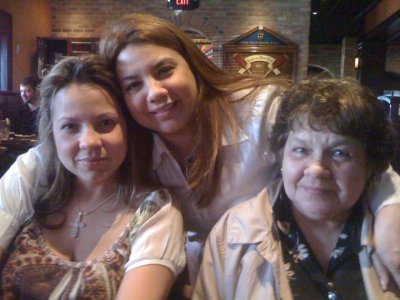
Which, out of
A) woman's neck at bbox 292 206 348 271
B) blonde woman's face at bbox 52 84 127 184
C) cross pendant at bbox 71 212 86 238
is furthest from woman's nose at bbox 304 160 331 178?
cross pendant at bbox 71 212 86 238

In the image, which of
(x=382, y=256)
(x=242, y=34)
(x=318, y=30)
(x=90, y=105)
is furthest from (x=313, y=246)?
(x=318, y=30)

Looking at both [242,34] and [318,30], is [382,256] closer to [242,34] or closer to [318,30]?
[242,34]

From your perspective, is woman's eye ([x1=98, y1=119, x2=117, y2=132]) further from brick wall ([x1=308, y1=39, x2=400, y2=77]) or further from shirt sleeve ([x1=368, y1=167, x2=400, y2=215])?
brick wall ([x1=308, y1=39, x2=400, y2=77])

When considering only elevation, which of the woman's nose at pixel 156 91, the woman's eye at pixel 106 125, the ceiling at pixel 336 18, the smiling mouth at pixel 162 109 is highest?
the ceiling at pixel 336 18

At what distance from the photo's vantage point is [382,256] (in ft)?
3.64

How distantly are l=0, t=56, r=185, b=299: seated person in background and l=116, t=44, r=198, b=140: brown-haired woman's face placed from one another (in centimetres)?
Answer: 5

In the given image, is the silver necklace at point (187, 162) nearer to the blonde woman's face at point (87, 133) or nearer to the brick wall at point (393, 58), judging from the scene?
the blonde woman's face at point (87, 133)

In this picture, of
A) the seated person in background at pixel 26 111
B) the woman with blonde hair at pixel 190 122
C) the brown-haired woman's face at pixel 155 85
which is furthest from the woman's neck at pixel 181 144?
the seated person in background at pixel 26 111

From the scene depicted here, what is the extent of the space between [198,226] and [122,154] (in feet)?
1.64

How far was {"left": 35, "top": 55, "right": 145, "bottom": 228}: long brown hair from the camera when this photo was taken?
1.28 meters

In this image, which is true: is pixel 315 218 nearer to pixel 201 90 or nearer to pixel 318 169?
pixel 318 169

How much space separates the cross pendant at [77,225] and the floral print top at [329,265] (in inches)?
23.8

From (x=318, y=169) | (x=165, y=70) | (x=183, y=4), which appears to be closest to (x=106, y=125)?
(x=165, y=70)

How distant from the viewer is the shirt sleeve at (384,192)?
1195mm
